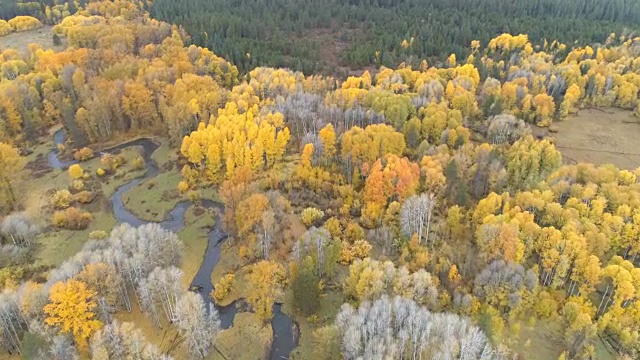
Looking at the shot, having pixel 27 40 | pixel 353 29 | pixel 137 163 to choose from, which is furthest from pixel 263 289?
pixel 27 40

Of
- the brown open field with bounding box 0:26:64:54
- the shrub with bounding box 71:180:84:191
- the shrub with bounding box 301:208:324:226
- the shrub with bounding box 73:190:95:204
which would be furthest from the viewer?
the brown open field with bounding box 0:26:64:54

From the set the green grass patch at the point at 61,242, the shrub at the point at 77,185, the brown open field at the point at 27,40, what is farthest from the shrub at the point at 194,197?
the brown open field at the point at 27,40

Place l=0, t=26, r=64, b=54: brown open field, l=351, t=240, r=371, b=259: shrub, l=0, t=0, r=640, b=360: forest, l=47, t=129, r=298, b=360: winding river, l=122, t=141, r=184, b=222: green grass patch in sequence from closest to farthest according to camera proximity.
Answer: l=0, t=0, r=640, b=360: forest → l=47, t=129, r=298, b=360: winding river → l=351, t=240, r=371, b=259: shrub → l=122, t=141, r=184, b=222: green grass patch → l=0, t=26, r=64, b=54: brown open field

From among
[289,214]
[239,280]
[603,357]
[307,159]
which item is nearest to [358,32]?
[307,159]

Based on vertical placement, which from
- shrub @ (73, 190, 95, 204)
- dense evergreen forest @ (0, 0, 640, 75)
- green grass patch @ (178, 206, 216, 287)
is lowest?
green grass patch @ (178, 206, 216, 287)

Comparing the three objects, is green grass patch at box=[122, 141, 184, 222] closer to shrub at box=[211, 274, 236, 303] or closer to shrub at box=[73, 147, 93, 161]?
shrub at box=[73, 147, 93, 161]

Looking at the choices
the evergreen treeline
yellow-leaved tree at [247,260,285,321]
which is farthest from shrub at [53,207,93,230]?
the evergreen treeline

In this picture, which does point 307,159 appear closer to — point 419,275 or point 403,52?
point 419,275

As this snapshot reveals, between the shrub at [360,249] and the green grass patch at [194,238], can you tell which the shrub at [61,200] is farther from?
the shrub at [360,249]
